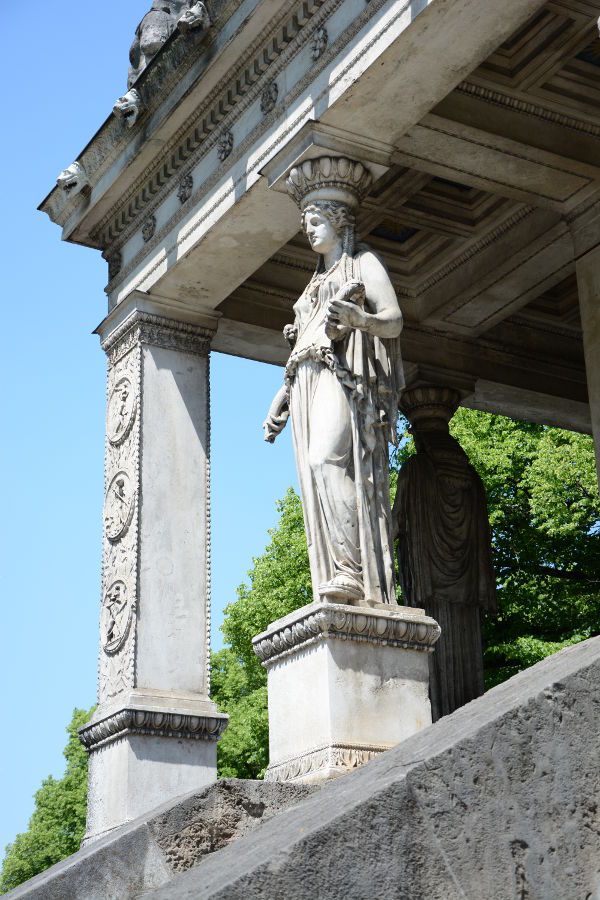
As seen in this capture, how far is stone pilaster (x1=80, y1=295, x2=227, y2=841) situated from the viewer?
11875mm

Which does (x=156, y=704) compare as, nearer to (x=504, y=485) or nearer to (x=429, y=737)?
(x=429, y=737)

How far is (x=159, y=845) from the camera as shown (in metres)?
6.48

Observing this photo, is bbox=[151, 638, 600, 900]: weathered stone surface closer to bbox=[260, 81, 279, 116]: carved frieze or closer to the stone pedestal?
the stone pedestal

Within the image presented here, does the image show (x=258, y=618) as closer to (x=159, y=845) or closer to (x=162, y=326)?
(x=162, y=326)

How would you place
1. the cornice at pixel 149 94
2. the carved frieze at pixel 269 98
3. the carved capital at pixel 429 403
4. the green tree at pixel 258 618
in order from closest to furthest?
the carved frieze at pixel 269 98, the cornice at pixel 149 94, the carved capital at pixel 429 403, the green tree at pixel 258 618

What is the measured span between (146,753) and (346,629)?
11.2ft

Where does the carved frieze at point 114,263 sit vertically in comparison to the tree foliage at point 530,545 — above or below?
below

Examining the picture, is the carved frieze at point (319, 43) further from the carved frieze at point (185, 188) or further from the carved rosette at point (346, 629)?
the carved rosette at point (346, 629)

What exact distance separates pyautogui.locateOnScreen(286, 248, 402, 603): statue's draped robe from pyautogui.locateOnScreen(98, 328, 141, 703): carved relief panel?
2951 mm

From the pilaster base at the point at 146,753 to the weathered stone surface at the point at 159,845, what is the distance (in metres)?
4.78

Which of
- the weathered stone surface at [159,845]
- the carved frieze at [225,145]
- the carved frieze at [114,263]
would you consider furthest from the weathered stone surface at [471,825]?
the carved frieze at [114,263]

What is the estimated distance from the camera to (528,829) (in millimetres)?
4320

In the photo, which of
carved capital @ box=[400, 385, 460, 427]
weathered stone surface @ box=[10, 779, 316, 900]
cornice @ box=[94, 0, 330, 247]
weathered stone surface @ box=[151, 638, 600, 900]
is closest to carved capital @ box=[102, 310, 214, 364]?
cornice @ box=[94, 0, 330, 247]

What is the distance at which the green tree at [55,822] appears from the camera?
4175 centimetres
